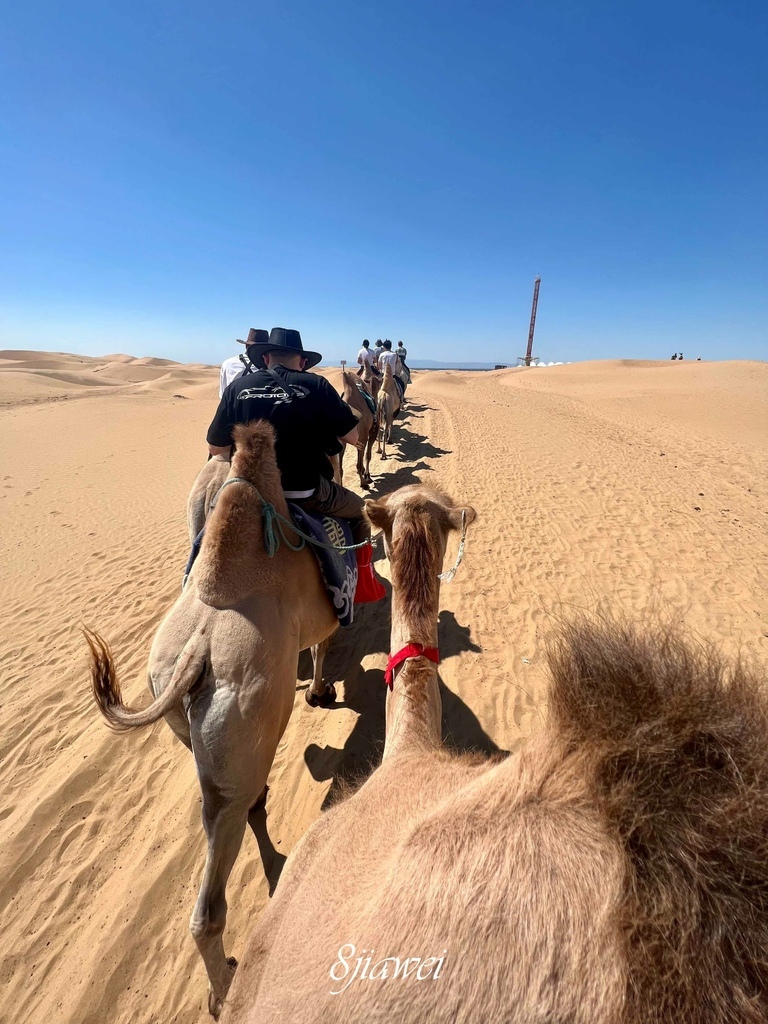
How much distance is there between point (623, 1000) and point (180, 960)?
2882 mm

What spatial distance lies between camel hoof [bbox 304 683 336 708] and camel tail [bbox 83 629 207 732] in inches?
86.0

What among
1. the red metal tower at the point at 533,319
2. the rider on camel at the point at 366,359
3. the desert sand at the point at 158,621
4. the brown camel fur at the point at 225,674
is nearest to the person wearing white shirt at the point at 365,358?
the rider on camel at the point at 366,359

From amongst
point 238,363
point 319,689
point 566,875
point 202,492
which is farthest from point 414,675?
point 238,363

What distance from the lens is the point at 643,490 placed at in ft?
32.6

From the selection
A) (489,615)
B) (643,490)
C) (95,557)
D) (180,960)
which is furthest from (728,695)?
(643,490)

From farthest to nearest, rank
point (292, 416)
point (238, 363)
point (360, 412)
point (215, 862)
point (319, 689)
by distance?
1. point (360, 412)
2. point (238, 363)
3. point (319, 689)
4. point (292, 416)
5. point (215, 862)

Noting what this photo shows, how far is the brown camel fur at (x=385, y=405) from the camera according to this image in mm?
11907

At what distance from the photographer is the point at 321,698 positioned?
13.1 feet

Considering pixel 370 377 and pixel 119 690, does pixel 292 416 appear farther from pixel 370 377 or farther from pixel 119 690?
pixel 370 377

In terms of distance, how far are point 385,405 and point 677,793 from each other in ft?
39.0

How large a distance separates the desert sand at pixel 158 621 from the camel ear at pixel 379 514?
1035 mm

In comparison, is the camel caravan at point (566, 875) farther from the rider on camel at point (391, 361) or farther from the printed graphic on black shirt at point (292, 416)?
the rider on camel at point (391, 361)

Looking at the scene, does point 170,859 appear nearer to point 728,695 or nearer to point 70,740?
point 70,740

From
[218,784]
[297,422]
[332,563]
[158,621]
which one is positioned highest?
[297,422]
